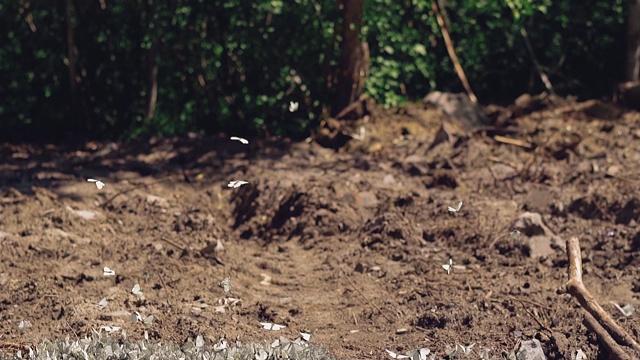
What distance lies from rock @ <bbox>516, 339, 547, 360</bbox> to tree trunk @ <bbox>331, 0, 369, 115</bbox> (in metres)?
4.24

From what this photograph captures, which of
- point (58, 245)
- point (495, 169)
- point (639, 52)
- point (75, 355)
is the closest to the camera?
point (75, 355)

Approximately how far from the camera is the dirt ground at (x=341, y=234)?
5625 millimetres

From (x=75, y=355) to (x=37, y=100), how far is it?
5.08 meters

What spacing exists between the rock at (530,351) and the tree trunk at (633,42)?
218 inches

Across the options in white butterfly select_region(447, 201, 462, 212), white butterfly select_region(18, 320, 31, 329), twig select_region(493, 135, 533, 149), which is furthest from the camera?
twig select_region(493, 135, 533, 149)

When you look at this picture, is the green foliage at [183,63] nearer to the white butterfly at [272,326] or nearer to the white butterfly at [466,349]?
the white butterfly at [272,326]

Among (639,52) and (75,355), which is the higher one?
(75,355)

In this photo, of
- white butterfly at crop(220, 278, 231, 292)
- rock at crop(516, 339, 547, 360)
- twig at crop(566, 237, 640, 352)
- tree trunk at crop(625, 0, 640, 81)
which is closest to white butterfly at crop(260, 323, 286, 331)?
white butterfly at crop(220, 278, 231, 292)

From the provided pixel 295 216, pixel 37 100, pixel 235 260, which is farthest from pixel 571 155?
pixel 37 100

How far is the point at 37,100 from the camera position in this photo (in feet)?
30.6

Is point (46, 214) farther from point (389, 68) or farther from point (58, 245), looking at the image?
point (389, 68)

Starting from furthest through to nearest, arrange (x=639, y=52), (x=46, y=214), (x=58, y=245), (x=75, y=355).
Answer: (x=639, y=52), (x=46, y=214), (x=58, y=245), (x=75, y=355)

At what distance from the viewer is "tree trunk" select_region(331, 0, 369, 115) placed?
8.90 m

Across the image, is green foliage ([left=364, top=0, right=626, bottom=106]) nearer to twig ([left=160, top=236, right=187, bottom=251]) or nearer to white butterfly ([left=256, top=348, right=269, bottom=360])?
twig ([left=160, top=236, right=187, bottom=251])
